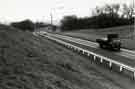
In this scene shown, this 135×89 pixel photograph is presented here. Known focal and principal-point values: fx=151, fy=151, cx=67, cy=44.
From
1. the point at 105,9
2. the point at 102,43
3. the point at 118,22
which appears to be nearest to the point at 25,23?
the point at 105,9

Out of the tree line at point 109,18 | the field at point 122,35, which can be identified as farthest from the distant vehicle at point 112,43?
the tree line at point 109,18

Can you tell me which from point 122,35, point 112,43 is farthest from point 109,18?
point 112,43

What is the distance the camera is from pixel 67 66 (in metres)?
11.5

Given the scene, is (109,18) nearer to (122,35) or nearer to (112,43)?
(122,35)

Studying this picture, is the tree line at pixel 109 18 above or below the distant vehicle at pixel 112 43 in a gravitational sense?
above

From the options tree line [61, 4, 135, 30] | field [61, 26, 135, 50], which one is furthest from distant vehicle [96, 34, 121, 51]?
tree line [61, 4, 135, 30]

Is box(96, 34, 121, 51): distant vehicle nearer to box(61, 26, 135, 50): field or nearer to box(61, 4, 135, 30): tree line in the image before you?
box(61, 26, 135, 50): field

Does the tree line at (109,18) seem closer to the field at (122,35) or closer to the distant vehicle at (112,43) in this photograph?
the field at (122,35)

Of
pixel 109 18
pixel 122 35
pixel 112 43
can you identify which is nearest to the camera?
pixel 112 43

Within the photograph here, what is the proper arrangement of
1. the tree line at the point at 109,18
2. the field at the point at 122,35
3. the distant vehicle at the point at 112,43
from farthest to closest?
the tree line at the point at 109,18 → the field at the point at 122,35 → the distant vehicle at the point at 112,43

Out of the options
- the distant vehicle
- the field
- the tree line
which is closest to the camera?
the distant vehicle

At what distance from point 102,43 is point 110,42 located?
2.00 metres

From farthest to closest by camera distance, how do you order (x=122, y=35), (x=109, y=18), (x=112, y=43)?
(x=109, y=18)
(x=122, y=35)
(x=112, y=43)

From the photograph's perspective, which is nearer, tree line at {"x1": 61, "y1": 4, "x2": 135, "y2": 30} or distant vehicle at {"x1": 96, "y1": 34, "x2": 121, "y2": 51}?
distant vehicle at {"x1": 96, "y1": 34, "x2": 121, "y2": 51}
